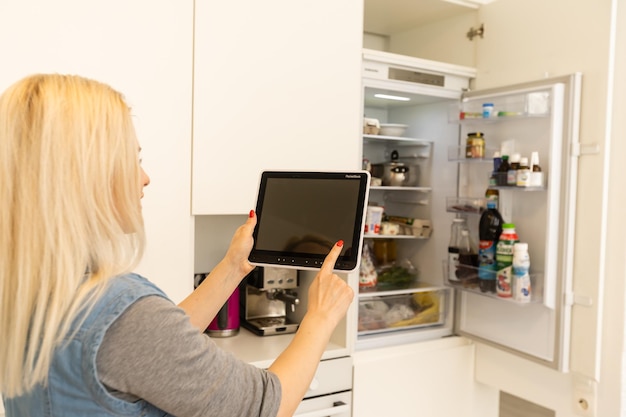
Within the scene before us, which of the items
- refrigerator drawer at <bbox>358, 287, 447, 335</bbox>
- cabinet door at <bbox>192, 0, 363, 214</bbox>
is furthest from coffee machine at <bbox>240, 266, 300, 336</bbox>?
cabinet door at <bbox>192, 0, 363, 214</bbox>

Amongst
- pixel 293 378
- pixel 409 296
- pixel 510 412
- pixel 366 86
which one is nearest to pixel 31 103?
pixel 293 378

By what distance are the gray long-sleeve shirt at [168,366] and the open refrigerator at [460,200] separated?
1.24 meters

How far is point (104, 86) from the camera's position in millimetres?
795

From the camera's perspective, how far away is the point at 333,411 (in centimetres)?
176

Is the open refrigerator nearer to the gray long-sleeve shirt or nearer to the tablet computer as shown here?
the tablet computer

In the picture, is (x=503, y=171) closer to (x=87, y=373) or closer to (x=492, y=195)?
(x=492, y=195)

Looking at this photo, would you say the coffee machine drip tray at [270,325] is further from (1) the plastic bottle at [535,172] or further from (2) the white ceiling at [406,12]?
(2) the white ceiling at [406,12]

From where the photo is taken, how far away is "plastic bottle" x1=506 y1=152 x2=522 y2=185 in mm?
1826

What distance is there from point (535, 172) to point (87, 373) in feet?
4.77

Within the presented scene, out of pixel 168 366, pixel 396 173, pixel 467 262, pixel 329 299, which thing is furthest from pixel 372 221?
pixel 168 366

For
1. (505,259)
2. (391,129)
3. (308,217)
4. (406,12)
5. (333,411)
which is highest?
(406,12)

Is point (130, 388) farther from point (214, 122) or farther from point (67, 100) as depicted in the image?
point (214, 122)

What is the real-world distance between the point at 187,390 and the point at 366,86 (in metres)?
1.40

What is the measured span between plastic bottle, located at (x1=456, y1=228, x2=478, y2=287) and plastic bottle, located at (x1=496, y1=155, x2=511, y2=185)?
27cm
